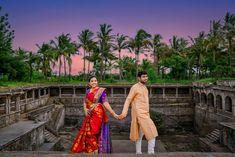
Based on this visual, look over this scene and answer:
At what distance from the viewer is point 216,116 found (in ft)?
66.8

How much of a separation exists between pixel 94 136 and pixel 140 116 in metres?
1.12

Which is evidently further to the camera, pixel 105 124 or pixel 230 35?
pixel 230 35

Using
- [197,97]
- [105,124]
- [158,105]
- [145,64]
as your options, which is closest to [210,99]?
[197,97]

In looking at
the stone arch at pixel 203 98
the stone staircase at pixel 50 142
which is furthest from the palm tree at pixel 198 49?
the stone staircase at pixel 50 142

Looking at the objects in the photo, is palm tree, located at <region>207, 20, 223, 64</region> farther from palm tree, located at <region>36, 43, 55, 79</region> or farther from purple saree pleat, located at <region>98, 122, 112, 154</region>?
purple saree pleat, located at <region>98, 122, 112, 154</region>

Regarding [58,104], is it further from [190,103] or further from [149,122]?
[149,122]

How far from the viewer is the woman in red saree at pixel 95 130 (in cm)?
486

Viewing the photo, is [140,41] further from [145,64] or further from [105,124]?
[105,124]

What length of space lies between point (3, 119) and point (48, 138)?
149 inches

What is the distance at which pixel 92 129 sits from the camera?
484 cm

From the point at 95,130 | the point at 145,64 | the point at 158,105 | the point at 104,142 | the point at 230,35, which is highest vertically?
the point at 230,35

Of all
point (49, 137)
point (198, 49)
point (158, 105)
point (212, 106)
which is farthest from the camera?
point (198, 49)

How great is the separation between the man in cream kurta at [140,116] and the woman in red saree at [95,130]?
1.43ft

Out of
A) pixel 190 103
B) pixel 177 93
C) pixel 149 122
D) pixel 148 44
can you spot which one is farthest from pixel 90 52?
pixel 149 122
